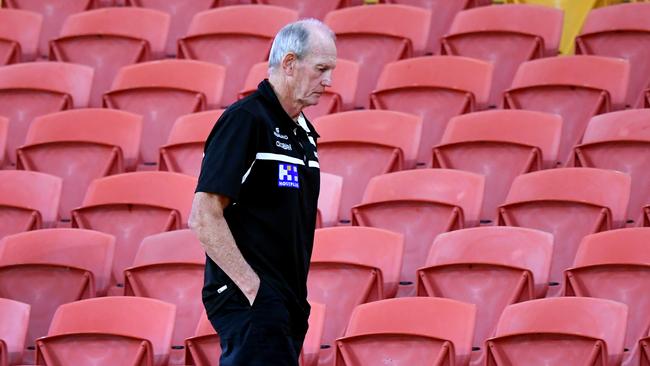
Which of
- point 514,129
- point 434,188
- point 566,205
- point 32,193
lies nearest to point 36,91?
point 32,193

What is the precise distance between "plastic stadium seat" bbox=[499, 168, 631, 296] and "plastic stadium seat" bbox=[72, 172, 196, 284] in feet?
3.56

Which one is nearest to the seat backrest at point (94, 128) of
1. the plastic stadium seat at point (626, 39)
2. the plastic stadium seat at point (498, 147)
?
the plastic stadium seat at point (498, 147)

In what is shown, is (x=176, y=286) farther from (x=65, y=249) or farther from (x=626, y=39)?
(x=626, y=39)

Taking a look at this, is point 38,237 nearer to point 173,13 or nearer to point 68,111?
point 68,111

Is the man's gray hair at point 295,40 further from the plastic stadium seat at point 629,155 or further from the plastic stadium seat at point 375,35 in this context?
the plastic stadium seat at point 375,35

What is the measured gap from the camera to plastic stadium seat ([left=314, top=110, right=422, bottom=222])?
478 cm

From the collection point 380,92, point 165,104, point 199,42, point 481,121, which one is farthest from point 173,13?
point 481,121

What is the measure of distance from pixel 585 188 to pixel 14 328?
1.84 meters

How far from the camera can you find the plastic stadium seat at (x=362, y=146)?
4781mm

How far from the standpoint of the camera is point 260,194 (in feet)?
8.59

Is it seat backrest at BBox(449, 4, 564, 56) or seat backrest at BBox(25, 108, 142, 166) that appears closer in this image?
seat backrest at BBox(25, 108, 142, 166)

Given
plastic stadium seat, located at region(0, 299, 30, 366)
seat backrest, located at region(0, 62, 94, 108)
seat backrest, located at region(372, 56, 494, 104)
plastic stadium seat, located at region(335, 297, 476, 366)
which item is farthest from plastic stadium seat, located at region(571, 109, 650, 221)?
seat backrest, located at region(0, 62, 94, 108)

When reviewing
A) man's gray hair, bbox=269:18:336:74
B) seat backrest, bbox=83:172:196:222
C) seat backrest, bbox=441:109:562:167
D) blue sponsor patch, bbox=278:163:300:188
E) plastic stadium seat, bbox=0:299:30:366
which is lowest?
plastic stadium seat, bbox=0:299:30:366

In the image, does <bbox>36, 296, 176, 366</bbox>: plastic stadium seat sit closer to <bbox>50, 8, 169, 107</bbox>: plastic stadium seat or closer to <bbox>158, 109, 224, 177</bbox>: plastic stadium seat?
<bbox>158, 109, 224, 177</bbox>: plastic stadium seat
